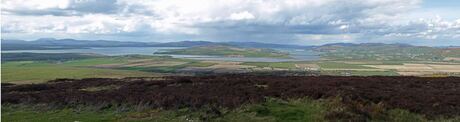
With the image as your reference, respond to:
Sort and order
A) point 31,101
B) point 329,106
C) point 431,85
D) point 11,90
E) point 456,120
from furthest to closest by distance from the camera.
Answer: point 11,90 → point 431,85 → point 31,101 → point 329,106 → point 456,120

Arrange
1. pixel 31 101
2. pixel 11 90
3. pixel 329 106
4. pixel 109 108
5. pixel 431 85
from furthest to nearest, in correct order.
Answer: pixel 11 90 → pixel 431 85 → pixel 31 101 → pixel 109 108 → pixel 329 106

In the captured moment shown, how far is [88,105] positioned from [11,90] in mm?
13451

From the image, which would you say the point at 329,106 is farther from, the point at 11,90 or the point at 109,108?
the point at 11,90

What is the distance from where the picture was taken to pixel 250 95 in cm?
2588

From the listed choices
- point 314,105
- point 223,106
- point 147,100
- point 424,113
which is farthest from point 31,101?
point 424,113

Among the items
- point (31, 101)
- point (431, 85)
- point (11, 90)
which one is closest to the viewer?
point (31, 101)

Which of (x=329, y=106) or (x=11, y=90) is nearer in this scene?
(x=329, y=106)

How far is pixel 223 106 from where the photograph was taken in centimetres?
2303

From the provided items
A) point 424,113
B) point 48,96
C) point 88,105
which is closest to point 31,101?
point 48,96

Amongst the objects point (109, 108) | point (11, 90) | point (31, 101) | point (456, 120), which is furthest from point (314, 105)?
point (11, 90)

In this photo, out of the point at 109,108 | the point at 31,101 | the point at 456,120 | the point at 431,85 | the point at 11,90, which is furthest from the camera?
the point at 11,90

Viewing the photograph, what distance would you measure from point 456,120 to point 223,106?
10.1m

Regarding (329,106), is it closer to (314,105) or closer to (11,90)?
(314,105)

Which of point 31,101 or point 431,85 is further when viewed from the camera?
point 431,85
